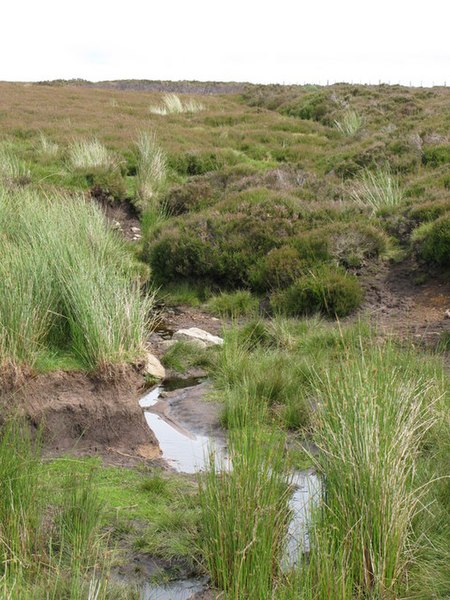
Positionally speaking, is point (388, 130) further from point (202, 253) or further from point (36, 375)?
point (36, 375)

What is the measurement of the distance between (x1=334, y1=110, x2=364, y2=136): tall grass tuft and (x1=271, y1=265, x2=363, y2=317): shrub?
17.1 meters

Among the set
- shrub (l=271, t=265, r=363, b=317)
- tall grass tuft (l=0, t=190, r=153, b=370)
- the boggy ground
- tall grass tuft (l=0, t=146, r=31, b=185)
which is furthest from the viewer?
tall grass tuft (l=0, t=146, r=31, b=185)

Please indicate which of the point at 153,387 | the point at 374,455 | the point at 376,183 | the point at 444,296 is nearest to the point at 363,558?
the point at 374,455

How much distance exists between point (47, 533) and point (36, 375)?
2.17m

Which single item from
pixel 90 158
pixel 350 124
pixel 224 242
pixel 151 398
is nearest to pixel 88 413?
pixel 151 398

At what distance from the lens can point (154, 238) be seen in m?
14.5

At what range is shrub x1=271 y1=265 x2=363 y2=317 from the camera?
1103cm

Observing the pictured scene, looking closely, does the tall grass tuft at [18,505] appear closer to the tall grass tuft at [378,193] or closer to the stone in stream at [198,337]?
the stone in stream at [198,337]

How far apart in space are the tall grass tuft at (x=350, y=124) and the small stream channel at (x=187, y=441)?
66.7 ft

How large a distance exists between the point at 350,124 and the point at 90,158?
12.0 metres

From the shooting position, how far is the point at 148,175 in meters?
18.7

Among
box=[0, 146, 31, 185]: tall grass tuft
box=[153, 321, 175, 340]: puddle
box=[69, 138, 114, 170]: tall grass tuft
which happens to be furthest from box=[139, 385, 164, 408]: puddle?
box=[69, 138, 114, 170]: tall grass tuft

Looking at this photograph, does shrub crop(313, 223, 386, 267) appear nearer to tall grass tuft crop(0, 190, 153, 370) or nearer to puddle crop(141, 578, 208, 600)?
tall grass tuft crop(0, 190, 153, 370)

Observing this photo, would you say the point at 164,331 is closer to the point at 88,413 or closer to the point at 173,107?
the point at 88,413
